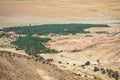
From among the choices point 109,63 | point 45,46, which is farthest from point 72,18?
point 109,63

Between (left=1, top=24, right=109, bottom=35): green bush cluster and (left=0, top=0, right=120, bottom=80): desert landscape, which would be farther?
(left=1, top=24, right=109, bottom=35): green bush cluster

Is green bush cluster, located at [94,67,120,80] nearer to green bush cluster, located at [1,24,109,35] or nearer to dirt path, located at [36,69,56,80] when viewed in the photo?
dirt path, located at [36,69,56,80]

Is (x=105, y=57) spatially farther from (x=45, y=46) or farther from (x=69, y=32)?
(x=69, y=32)

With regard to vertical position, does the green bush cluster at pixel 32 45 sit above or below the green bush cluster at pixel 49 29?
above

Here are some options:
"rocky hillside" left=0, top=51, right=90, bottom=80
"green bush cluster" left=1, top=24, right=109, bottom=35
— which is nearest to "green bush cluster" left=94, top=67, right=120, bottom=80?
"rocky hillside" left=0, top=51, right=90, bottom=80

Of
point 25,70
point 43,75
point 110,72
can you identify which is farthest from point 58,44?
point 25,70

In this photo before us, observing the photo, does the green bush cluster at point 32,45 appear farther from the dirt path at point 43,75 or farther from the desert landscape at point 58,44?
the dirt path at point 43,75

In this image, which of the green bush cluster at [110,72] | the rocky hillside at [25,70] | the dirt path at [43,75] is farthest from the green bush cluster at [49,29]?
the dirt path at [43,75]
